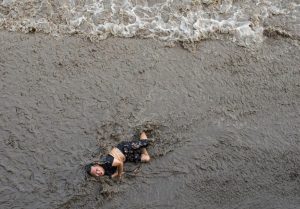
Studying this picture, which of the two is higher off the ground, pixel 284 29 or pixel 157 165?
pixel 284 29

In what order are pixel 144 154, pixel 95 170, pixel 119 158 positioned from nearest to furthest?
pixel 95 170
pixel 119 158
pixel 144 154

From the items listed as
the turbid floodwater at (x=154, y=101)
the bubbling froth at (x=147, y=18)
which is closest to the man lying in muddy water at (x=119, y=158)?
the turbid floodwater at (x=154, y=101)

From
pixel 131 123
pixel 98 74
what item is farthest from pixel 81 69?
pixel 131 123

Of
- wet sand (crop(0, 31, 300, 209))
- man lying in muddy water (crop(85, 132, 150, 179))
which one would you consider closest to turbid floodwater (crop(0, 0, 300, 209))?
wet sand (crop(0, 31, 300, 209))

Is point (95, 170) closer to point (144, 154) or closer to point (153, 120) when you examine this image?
point (144, 154)

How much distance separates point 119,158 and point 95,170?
41 centimetres

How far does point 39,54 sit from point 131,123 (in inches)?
79.0

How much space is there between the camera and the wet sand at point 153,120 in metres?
6.24

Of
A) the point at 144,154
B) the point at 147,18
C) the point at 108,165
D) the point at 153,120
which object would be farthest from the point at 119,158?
the point at 147,18

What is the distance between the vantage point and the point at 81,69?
6.98m

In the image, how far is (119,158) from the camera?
626cm

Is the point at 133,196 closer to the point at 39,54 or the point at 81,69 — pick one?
the point at 81,69

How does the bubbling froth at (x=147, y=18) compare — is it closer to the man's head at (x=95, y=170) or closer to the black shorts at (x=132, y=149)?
the black shorts at (x=132, y=149)

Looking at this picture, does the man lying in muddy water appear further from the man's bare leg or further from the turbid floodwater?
the turbid floodwater
